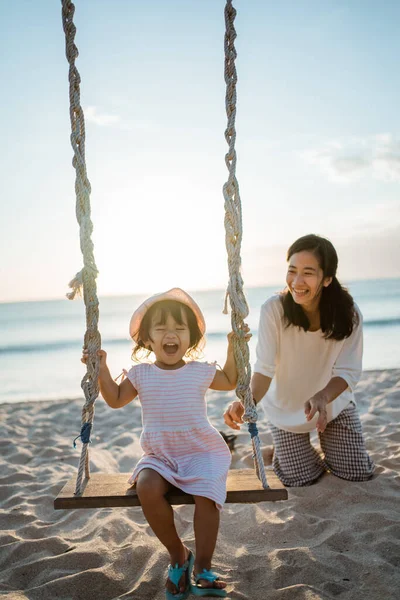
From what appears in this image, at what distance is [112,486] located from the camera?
209 centimetres

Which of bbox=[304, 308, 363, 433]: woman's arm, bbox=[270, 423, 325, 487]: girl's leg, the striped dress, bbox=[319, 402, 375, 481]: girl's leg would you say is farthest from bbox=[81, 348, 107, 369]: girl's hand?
bbox=[319, 402, 375, 481]: girl's leg

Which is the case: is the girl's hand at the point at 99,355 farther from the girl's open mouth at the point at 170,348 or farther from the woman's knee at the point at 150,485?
the woman's knee at the point at 150,485

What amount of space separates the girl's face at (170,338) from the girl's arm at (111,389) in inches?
8.3

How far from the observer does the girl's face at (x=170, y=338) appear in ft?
7.39

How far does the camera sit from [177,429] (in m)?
2.18

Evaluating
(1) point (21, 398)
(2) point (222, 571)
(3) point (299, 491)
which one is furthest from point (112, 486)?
(1) point (21, 398)

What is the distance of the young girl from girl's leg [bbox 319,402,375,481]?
116 cm

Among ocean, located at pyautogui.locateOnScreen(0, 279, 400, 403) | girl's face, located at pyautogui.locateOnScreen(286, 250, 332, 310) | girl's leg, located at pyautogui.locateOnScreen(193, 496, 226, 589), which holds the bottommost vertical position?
ocean, located at pyautogui.locateOnScreen(0, 279, 400, 403)

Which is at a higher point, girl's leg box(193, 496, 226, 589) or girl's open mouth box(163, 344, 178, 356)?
girl's open mouth box(163, 344, 178, 356)

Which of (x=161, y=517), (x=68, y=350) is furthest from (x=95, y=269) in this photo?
(x=68, y=350)

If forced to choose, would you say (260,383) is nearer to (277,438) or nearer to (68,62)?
(277,438)

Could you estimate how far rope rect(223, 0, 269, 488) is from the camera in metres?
2.15

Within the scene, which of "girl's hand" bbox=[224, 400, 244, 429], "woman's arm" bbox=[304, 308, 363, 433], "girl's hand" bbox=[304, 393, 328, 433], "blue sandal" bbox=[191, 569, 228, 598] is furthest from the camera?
"woman's arm" bbox=[304, 308, 363, 433]

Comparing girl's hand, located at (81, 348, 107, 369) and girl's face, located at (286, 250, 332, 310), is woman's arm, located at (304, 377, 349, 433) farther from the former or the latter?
girl's hand, located at (81, 348, 107, 369)
